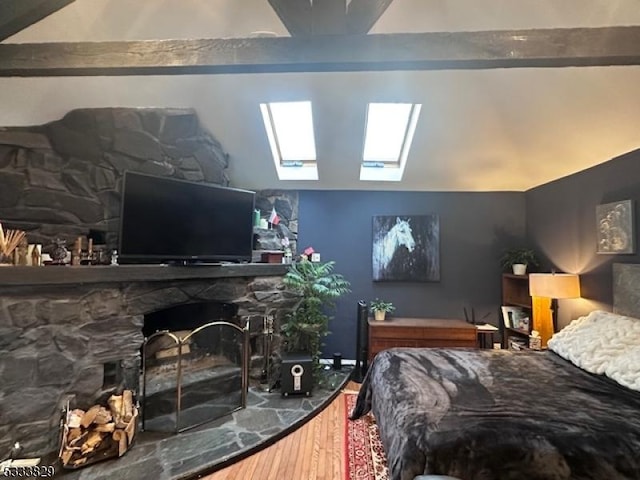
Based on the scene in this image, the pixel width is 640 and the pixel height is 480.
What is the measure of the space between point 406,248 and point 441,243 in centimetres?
48

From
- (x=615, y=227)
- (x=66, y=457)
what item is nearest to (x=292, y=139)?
(x=615, y=227)

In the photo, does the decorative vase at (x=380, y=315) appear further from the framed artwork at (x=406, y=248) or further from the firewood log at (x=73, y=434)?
the firewood log at (x=73, y=434)

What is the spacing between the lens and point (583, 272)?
345 cm

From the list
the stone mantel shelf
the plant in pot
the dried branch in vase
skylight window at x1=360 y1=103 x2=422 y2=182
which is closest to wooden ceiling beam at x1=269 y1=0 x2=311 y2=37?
skylight window at x1=360 y1=103 x2=422 y2=182

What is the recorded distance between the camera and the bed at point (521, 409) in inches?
61.9

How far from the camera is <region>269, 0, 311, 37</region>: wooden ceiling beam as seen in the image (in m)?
2.01

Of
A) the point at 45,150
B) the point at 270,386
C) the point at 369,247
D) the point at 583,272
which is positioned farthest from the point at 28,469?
the point at 583,272

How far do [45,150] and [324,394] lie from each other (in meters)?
3.24

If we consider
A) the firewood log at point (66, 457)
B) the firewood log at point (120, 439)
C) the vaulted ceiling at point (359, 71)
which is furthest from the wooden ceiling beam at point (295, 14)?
the firewood log at point (66, 457)

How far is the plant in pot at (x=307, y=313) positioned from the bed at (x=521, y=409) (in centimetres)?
106

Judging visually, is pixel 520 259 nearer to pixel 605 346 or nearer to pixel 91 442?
pixel 605 346

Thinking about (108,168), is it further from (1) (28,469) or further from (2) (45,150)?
(1) (28,469)

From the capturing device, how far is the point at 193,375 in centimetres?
318

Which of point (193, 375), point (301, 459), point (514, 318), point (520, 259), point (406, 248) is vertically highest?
point (406, 248)
